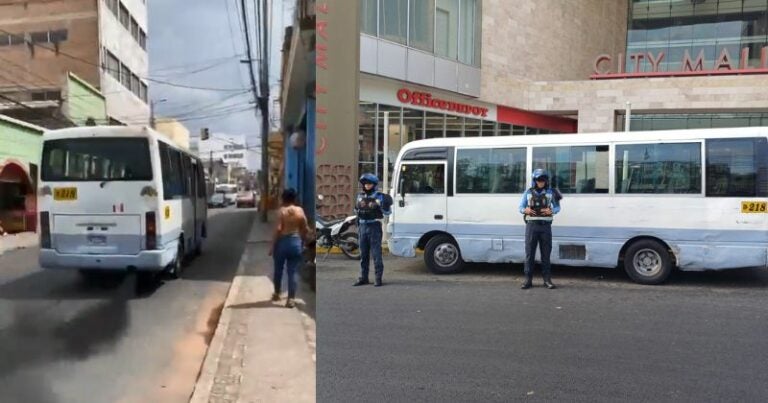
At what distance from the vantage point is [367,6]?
1.23 meters

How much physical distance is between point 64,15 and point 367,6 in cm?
62

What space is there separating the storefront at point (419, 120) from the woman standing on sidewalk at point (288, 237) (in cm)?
19

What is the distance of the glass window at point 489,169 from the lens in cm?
145

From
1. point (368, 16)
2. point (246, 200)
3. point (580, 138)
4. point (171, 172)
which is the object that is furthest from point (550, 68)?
point (171, 172)

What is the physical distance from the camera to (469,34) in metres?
1.37

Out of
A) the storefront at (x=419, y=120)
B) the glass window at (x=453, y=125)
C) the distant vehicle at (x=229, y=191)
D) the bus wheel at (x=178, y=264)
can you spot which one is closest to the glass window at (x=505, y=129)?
the storefront at (x=419, y=120)

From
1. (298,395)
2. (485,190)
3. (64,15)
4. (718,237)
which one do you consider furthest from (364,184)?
(718,237)

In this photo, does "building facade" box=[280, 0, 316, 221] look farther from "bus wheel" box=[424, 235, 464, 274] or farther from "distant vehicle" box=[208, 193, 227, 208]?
"bus wheel" box=[424, 235, 464, 274]

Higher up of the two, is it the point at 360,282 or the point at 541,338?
the point at 360,282

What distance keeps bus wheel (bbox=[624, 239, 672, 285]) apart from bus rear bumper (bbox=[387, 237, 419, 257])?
56cm

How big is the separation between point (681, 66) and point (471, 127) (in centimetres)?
61

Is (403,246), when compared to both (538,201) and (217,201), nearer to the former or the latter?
(538,201)

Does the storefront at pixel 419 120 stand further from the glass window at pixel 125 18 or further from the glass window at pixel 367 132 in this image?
the glass window at pixel 125 18

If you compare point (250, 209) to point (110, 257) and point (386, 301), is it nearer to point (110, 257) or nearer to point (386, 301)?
point (110, 257)
